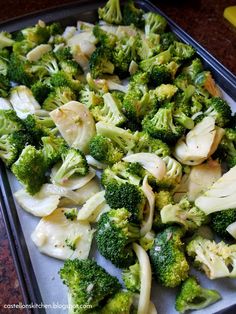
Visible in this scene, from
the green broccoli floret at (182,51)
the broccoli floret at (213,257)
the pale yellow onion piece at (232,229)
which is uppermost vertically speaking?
the green broccoli floret at (182,51)

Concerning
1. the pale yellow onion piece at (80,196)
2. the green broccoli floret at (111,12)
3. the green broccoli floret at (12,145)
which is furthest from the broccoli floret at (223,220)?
the green broccoli floret at (111,12)

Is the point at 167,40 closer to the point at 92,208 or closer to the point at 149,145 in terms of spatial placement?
the point at 149,145

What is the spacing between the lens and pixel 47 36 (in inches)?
65.3

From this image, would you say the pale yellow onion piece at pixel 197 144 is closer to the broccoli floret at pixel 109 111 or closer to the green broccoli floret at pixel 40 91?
the broccoli floret at pixel 109 111

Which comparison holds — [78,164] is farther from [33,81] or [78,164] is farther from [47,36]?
[47,36]

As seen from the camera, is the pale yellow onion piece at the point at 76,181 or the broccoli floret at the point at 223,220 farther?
the pale yellow onion piece at the point at 76,181

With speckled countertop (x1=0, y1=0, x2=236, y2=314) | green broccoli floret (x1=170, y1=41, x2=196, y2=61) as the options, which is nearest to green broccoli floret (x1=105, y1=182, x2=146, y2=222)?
green broccoli floret (x1=170, y1=41, x2=196, y2=61)

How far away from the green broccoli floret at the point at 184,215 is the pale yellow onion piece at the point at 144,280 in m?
0.10

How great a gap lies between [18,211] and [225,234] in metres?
0.56

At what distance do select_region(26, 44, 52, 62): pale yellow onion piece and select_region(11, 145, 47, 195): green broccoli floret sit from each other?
0.51m

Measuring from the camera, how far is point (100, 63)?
1515 mm

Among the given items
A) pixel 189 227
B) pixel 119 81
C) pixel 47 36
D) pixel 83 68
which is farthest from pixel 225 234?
pixel 47 36

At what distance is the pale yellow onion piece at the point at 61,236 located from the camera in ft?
3.49

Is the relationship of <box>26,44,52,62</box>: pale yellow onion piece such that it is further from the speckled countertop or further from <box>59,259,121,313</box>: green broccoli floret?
<box>59,259,121,313</box>: green broccoli floret
